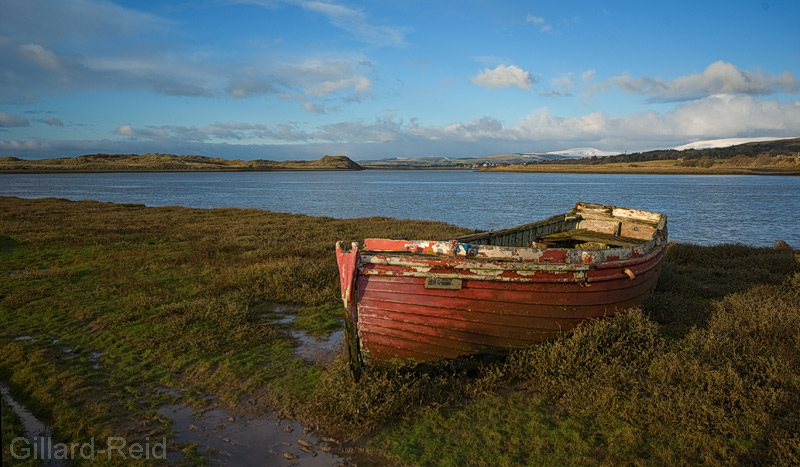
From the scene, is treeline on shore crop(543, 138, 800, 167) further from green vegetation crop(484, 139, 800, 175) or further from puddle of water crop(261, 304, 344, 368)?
puddle of water crop(261, 304, 344, 368)

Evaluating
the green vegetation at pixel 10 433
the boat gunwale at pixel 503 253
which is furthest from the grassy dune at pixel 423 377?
the boat gunwale at pixel 503 253

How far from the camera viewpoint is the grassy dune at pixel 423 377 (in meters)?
5.29

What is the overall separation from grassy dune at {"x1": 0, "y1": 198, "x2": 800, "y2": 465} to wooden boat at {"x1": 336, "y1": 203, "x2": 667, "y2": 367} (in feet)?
1.21

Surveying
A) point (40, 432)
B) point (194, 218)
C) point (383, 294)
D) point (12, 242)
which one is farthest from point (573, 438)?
point (194, 218)

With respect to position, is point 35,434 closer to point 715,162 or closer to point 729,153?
point 715,162

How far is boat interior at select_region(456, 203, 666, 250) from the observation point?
1112 cm

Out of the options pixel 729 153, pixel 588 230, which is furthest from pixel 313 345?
pixel 729 153

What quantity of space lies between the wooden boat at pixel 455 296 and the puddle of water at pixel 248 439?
1.30 meters

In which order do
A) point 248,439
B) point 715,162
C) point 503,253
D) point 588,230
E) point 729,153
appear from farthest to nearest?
point 729,153 → point 715,162 → point 588,230 → point 503,253 → point 248,439

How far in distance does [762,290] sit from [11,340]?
Answer: 15662 millimetres

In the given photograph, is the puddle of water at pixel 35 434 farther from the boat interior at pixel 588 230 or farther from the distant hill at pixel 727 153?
the distant hill at pixel 727 153

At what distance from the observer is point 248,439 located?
5562 mm

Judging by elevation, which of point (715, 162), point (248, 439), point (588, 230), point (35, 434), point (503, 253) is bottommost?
point (248, 439)

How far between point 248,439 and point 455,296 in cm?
314
